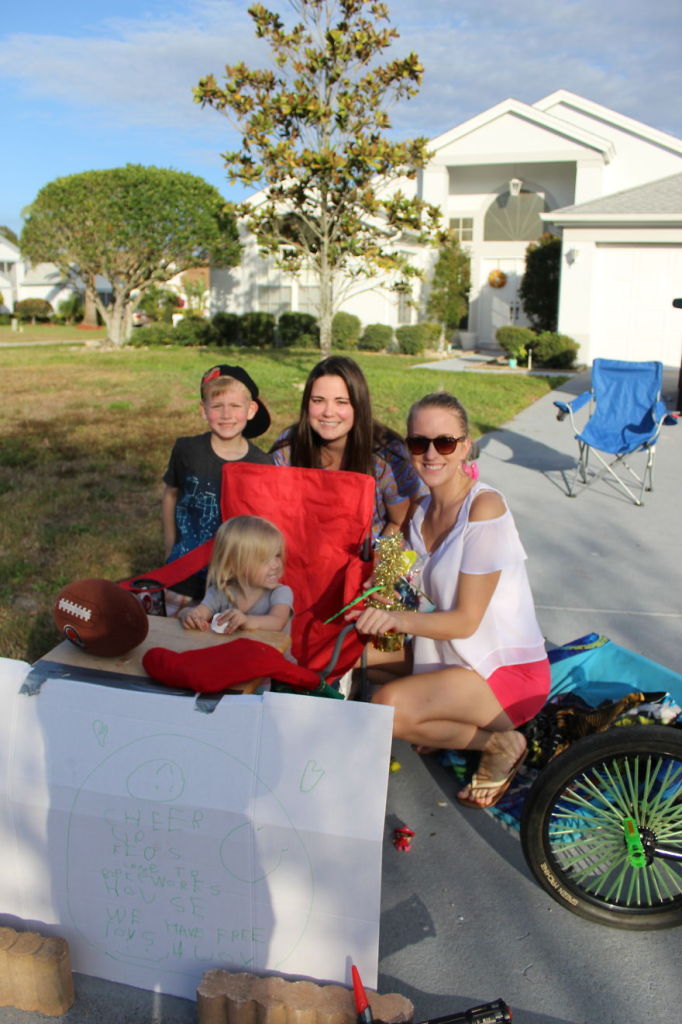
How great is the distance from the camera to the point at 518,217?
25.4m

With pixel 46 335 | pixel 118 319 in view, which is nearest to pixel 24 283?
pixel 46 335

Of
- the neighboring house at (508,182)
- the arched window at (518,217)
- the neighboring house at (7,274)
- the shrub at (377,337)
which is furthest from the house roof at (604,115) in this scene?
the neighboring house at (7,274)

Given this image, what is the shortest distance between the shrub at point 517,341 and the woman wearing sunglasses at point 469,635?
1745 cm

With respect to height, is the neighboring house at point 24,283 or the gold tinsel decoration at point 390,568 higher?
the neighboring house at point 24,283

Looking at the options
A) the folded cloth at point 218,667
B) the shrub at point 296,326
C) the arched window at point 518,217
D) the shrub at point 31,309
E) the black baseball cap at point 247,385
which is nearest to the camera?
the folded cloth at point 218,667

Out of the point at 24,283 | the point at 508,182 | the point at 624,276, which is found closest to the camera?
the point at 624,276

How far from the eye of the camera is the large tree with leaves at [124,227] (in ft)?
80.5

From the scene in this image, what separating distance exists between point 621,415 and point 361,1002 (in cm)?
693

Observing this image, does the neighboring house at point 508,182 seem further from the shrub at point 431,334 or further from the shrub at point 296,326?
the shrub at point 431,334

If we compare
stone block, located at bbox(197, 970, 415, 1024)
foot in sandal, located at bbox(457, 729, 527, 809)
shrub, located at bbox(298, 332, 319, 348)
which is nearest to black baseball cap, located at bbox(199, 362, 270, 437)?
foot in sandal, located at bbox(457, 729, 527, 809)

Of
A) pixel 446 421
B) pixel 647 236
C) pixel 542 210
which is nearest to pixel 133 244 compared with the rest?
pixel 542 210

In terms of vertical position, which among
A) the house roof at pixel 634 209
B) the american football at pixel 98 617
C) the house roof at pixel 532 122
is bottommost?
the american football at pixel 98 617

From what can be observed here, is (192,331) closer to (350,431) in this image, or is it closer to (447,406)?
(350,431)

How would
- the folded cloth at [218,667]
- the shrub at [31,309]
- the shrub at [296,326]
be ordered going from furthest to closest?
1. the shrub at [31,309]
2. the shrub at [296,326]
3. the folded cloth at [218,667]
